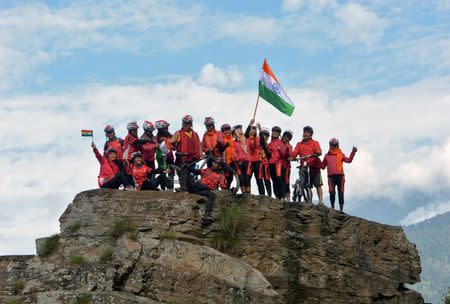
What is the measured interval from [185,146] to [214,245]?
307 cm

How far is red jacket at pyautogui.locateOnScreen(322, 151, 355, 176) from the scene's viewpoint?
25078 millimetres

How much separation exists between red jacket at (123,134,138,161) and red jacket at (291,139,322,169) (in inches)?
206

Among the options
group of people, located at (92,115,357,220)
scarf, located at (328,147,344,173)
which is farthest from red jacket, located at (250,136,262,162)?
scarf, located at (328,147,344,173)

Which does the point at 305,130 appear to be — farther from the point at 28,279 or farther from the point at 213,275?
the point at 28,279

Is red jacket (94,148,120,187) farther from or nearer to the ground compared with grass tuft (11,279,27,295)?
farther from the ground

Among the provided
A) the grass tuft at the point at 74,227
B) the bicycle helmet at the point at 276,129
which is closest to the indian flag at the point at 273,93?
the bicycle helmet at the point at 276,129

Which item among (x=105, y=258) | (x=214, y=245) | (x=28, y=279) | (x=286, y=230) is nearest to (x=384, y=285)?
(x=286, y=230)

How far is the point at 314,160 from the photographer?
82.2ft

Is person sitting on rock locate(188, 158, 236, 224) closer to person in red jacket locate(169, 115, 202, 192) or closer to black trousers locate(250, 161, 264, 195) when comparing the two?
person in red jacket locate(169, 115, 202, 192)

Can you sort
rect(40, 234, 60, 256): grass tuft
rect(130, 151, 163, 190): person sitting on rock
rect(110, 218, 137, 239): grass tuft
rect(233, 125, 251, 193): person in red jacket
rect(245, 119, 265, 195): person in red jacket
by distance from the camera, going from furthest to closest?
rect(245, 119, 265, 195): person in red jacket → rect(233, 125, 251, 193): person in red jacket → rect(130, 151, 163, 190): person sitting on rock → rect(110, 218, 137, 239): grass tuft → rect(40, 234, 60, 256): grass tuft

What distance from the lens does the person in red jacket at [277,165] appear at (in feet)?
81.1

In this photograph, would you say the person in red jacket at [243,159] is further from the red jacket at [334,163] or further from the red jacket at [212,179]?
the red jacket at [334,163]

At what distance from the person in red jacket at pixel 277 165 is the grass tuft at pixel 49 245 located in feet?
24.2

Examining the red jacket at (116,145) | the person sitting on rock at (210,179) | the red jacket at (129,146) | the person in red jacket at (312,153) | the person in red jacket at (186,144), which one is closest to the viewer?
the person sitting on rock at (210,179)
